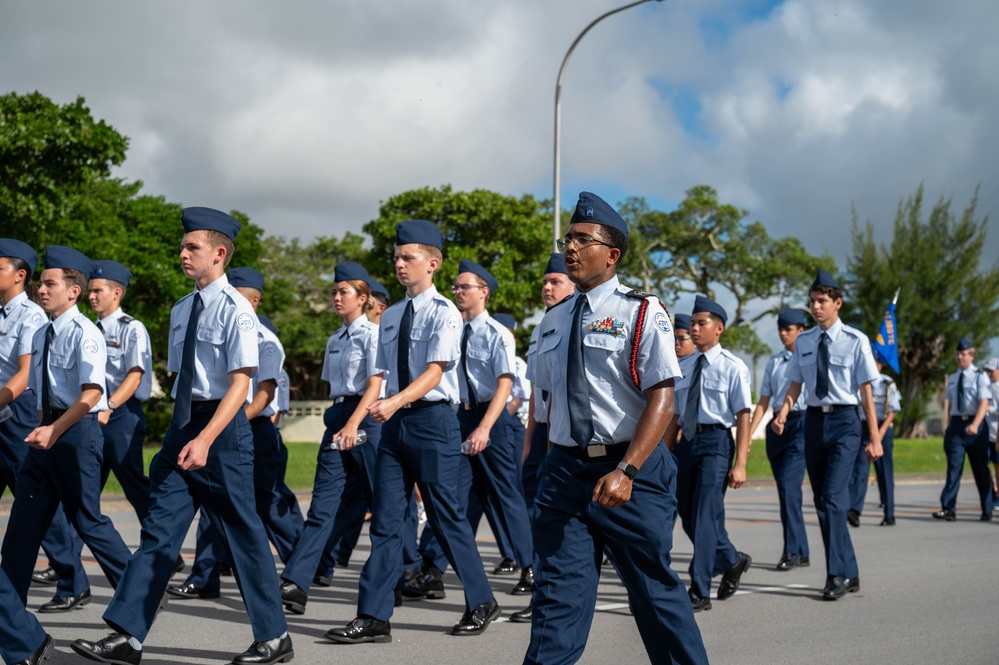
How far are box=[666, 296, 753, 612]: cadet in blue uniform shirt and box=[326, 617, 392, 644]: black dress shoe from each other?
2.40 metres

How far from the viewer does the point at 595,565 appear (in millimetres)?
4125

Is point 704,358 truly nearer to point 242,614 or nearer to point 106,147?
point 242,614

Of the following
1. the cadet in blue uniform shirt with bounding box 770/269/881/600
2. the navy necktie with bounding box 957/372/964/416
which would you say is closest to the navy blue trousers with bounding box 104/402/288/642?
the cadet in blue uniform shirt with bounding box 770/269/881/600

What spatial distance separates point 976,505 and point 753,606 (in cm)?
1012

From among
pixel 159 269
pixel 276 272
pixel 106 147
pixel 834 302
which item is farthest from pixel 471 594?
pixel 276 272

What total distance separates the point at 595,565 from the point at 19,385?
12.6 ft

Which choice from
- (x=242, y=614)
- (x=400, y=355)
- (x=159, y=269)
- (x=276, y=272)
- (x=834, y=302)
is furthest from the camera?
(x=276, y=272)

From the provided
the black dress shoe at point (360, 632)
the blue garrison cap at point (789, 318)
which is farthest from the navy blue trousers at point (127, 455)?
the blue garrison cap at point (789, 318)

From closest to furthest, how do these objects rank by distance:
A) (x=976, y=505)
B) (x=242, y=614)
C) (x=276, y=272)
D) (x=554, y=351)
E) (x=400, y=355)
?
(x=554, y=351), (x=400, y=355), (x=242, y=614), (x=976, y=505), (x=276, y=272)

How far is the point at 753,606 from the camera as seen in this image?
7.51 metres

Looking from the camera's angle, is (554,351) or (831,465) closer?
(554,351)

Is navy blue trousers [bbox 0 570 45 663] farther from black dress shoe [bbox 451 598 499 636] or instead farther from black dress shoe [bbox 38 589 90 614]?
black dress shoe [bbox 451 598 499 636]

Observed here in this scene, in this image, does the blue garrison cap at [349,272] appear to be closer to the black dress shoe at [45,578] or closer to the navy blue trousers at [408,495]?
the navy blue trousers at [408,495]

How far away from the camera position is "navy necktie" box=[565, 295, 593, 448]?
4082mm
